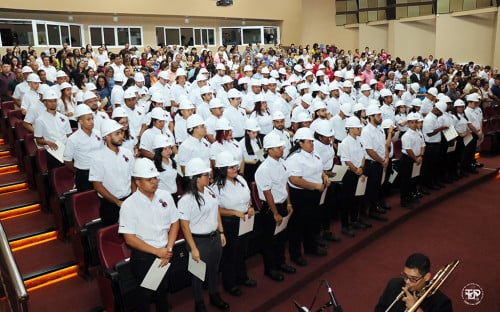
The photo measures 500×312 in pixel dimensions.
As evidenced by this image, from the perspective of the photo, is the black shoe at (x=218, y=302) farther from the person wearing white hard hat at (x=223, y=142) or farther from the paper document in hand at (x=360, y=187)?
the paper document in hand at (x=360, y=187)

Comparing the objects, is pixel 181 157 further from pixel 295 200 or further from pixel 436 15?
pixel 436 15

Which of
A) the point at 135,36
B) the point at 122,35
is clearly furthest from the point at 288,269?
the point at 135,36

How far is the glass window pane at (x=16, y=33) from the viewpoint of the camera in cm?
1412

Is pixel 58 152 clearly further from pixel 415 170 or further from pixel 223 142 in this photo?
pixel 415 170

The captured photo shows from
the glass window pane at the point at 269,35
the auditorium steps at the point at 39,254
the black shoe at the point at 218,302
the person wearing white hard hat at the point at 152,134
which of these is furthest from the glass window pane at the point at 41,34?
the black shoe at the point at 218,302

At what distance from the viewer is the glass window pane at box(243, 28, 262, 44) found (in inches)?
847

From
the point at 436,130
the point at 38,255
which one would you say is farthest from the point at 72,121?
the point at 436,130

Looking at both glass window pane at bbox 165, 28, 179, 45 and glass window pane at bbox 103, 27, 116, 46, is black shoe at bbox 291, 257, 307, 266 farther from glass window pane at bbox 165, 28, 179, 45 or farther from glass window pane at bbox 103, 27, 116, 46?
glass window pane at bbox 165, 28, 179, 45

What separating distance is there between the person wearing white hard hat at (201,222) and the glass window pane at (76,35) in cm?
1449

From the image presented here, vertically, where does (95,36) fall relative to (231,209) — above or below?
above

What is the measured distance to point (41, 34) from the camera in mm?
15109

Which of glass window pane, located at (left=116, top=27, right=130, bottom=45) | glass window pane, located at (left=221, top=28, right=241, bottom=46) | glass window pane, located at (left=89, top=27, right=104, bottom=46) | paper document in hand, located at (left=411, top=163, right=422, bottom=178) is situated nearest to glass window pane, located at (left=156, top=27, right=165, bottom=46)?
glass window pane, located at (left=116, top=27, right=130, bottom=45)

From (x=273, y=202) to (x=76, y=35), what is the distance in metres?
14.5

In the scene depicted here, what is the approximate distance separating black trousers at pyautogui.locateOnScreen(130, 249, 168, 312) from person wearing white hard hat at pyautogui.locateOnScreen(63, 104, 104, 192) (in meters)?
1.74
